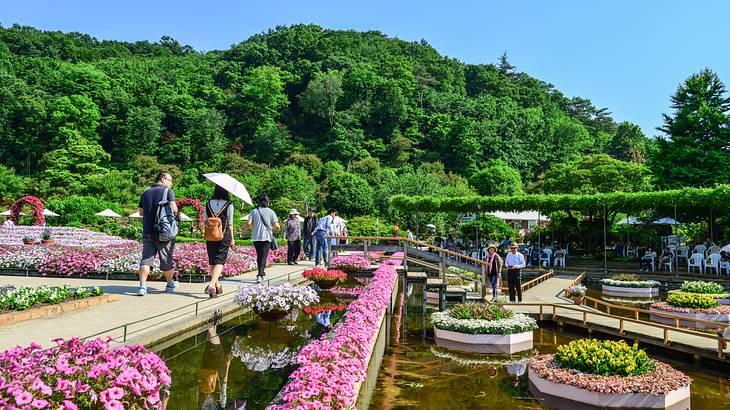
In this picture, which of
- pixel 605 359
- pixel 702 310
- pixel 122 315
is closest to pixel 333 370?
pixel 122 315

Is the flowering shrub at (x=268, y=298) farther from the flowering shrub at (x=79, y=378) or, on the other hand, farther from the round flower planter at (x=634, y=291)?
the round flower planter at (x=634, y=291)

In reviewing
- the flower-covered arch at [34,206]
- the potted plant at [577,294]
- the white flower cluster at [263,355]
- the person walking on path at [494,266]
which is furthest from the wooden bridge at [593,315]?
the flower-covered arch at [34,206]

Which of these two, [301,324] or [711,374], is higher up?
[301,324]

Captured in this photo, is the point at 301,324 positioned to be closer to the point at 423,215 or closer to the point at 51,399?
the point at 51,399

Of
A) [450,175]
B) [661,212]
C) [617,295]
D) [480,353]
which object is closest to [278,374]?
[480,353]

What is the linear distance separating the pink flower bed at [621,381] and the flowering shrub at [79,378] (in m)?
4.92

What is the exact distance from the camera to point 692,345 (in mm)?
8570

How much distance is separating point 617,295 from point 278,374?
1474cm

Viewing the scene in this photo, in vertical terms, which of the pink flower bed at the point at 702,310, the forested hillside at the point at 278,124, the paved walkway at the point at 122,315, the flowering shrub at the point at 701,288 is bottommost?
the pink flower bed at the point at 702,310

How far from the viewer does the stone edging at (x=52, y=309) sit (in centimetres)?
619

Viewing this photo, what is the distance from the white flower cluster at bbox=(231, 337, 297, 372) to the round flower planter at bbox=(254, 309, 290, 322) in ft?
2.74

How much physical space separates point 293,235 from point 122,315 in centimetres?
832

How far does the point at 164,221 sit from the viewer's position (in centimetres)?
Answer: 792

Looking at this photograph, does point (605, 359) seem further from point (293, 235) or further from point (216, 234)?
point (293, 235)
